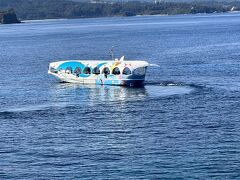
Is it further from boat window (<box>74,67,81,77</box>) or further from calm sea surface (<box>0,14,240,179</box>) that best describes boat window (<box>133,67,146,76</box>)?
boat window (<box>74,67,81,77</box>)

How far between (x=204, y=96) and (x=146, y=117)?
12324 mm

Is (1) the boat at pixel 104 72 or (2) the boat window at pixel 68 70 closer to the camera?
(1) the boat at pixel 104 72

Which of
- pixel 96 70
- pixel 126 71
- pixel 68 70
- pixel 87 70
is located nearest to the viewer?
pixel 126 71

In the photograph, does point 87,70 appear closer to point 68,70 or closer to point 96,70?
point 96,70

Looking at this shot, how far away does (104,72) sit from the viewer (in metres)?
87.7

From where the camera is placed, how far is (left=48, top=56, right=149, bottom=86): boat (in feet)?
280

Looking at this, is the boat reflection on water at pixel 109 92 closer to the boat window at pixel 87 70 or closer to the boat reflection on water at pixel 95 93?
the boat reflection on water at pixel 95 93

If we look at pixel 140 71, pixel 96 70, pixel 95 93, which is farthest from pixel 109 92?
pixel 96 70

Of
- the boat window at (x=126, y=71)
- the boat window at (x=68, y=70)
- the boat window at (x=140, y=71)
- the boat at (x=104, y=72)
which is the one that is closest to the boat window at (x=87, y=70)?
the boat at (x=104, y=72)

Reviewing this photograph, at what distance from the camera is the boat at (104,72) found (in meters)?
85.4

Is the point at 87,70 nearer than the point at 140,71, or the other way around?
the point at 140,71

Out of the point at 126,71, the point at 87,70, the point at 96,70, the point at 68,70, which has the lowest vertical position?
the point at 68,70

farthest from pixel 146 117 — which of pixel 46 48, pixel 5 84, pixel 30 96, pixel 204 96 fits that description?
pixel 46 48

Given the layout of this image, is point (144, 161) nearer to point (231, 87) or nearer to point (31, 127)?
point (31, 127)
